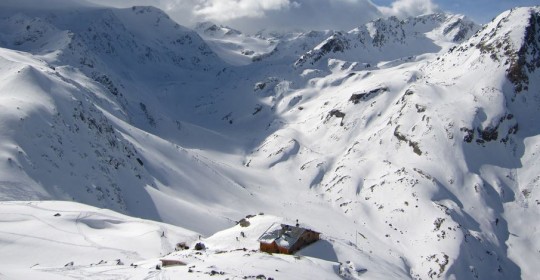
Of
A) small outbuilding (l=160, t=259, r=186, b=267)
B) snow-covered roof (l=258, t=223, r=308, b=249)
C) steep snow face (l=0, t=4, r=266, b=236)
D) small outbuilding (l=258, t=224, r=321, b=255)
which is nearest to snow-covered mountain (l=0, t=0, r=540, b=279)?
steep snow face (l=0, t=4, r=266, b=236)

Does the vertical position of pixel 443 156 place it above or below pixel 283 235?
below

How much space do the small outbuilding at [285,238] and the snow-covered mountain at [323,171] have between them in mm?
1782

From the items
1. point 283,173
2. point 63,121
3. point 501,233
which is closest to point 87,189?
point 63,121

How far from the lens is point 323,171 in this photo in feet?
443

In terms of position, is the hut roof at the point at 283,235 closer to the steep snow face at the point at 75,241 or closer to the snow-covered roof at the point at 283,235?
the snow-covered roof at the point at 283,235

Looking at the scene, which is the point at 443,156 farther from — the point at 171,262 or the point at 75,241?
the point at 75,241

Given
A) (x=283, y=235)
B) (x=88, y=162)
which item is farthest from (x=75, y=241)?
(x=88, y=162)

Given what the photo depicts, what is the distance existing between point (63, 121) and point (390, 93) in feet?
323

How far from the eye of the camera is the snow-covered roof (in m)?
54.4

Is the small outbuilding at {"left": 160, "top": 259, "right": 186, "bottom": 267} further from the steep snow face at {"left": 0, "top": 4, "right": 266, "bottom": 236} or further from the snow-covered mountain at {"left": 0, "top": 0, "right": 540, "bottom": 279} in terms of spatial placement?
the steep snow face at {"left": 0, "top": 4, "right": 266, "bottom": 236}

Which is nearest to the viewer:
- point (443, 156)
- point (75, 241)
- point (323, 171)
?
point (75, 241)

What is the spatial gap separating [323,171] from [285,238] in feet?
263

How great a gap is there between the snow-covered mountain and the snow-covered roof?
8.34 feet

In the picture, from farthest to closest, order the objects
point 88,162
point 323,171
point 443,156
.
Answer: point 323,171, point 443,156, point 88,162
